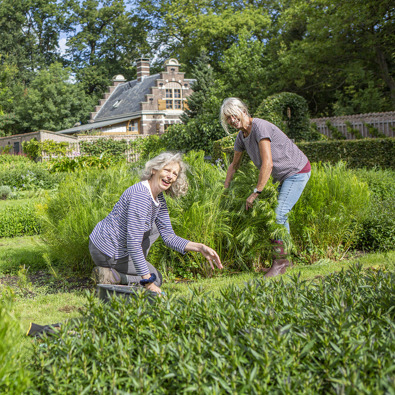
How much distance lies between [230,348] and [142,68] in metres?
45.1

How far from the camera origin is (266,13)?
3844 centimetres

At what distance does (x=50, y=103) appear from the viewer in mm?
43562

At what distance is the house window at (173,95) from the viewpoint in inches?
1656

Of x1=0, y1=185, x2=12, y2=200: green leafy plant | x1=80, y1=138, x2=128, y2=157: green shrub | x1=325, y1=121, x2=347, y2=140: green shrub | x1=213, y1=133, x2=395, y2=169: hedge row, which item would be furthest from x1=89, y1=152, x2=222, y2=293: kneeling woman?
x1=80, y1=138, x2=128, y2=157: green shrub

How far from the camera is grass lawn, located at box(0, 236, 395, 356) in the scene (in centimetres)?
360

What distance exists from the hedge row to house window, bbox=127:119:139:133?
97.2 ft

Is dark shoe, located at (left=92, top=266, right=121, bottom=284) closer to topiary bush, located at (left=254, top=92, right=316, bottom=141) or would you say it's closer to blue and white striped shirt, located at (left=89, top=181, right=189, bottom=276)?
blue and white striped shirt, located at (left=89, top=181, right=189, bottom=276)

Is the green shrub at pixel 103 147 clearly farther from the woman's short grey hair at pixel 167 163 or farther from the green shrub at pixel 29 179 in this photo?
the woman's short grey hair at pixel 167 163

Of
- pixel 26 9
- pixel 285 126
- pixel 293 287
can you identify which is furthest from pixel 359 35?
pixel 26 9

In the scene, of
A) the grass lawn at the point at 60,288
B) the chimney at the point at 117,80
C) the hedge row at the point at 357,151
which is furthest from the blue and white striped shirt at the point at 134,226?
the chimney at the point at 117,80

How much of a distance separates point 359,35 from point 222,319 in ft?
76.4

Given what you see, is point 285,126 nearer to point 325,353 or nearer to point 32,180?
point 32,180

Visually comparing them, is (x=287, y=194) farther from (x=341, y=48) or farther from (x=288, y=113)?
(x=341, y=48)

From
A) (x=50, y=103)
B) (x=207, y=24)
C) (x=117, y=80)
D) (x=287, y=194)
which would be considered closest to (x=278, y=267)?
(x=287, y=194)
